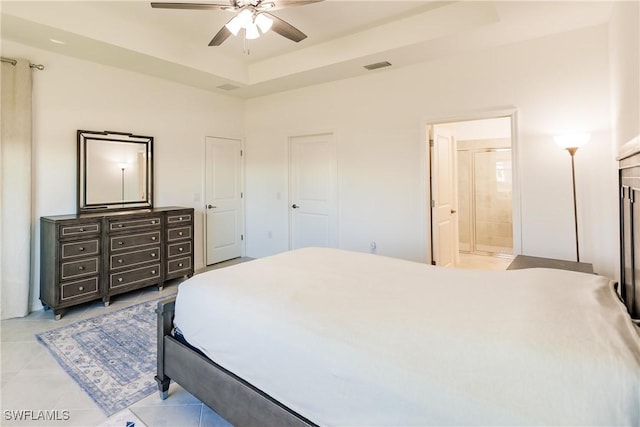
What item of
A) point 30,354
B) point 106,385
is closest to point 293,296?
point 106,385

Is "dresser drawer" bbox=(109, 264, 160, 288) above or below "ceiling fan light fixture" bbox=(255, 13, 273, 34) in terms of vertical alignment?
below

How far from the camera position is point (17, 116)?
3145mm

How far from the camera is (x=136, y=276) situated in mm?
3771

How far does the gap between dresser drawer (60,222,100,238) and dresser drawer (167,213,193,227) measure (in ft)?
2.67

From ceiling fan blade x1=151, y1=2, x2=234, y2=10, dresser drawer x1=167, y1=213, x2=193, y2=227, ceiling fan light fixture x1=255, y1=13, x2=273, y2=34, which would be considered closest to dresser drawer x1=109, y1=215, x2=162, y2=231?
dresser drawer x1=167, y1=213, x2=193, y2=227

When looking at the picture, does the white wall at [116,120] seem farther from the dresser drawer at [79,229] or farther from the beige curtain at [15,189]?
the dresser drawer at [79,229]

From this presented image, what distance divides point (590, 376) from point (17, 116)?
4525 millimetres

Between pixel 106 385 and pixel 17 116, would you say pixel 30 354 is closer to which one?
pixel 106 385

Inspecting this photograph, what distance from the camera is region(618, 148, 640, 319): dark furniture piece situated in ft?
4.47

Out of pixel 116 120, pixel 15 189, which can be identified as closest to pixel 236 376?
pixel 15 189

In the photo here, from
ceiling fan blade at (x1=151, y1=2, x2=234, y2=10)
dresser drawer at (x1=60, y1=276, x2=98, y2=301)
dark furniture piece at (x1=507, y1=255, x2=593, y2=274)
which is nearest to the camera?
ceiling fan blade at (x1=151, y1=2, x2=234, y2=10)

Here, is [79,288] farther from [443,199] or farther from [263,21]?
[443,199]

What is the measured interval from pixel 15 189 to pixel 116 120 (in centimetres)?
131

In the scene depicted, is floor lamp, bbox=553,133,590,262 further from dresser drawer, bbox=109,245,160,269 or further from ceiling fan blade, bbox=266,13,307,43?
dresser drawer, bbox=109,245,160,269
